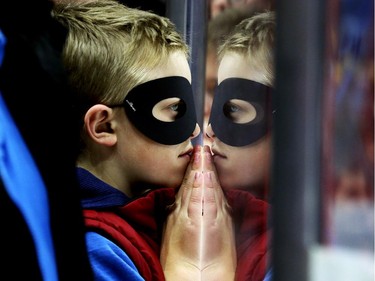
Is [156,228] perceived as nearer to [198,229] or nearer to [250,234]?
[198,229]

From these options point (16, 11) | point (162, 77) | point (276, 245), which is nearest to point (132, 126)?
point (162, 77)

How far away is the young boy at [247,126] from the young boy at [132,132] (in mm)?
74

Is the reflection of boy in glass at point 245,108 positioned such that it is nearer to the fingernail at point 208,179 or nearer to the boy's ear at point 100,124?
the fingernail at point 208,179

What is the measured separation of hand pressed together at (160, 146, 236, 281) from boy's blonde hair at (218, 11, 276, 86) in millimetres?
198

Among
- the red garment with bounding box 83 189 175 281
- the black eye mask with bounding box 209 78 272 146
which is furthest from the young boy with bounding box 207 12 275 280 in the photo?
the red garment with bounding box 83 189 175 281

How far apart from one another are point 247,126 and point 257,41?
0.13 meters

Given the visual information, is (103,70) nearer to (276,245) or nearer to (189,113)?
(189,113)

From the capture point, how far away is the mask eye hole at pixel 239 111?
3.32ft

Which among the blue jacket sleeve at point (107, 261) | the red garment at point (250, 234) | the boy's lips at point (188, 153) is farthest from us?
the boy's lips at point (188, 153)

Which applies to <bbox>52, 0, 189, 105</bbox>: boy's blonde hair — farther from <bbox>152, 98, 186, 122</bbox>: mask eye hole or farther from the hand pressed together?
the hand pressed together

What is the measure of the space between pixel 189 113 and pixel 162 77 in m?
0.08

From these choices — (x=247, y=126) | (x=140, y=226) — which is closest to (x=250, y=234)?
(x=247, y=126)

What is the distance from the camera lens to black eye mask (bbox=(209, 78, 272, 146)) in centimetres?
97

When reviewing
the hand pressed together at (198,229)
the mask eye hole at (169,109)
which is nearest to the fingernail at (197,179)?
the hand pressed together at (198,229)
